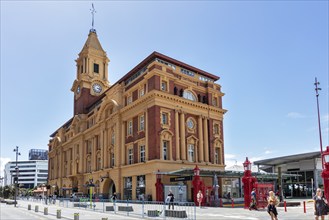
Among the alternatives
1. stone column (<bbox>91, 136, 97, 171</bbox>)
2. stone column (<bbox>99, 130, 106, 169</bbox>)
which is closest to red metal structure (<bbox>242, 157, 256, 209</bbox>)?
stone column (<bbox>99, 130, 106, 169</bbox>)

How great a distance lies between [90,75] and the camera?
71.1 meters

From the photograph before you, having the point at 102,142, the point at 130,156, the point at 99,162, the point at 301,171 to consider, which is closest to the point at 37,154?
the point at 99,162

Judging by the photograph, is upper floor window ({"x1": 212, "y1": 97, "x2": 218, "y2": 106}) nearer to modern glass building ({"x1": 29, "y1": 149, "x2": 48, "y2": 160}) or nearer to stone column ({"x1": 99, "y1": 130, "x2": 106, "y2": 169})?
stone column ({"x1": 99, "y1": 130, "x2": 106, "y2": 169})

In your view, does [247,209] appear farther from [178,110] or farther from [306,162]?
[306,162]

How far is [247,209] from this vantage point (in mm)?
29625

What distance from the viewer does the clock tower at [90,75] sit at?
70250mm

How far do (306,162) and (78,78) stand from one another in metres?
50.1

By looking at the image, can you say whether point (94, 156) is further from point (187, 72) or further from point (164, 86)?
point (187, 72)

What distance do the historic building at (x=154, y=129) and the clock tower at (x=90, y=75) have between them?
914 cm

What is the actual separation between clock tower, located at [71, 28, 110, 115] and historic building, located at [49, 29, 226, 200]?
9.14 metres

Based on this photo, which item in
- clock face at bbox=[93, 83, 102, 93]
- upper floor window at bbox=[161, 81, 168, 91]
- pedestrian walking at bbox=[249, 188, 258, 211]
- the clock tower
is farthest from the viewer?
clock face at bbox=[93, 83, 102, 93]

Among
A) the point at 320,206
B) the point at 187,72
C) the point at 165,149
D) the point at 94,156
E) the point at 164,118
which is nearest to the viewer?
the point at 320,206

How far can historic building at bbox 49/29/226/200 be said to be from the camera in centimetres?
4334

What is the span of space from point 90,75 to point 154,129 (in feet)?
109
